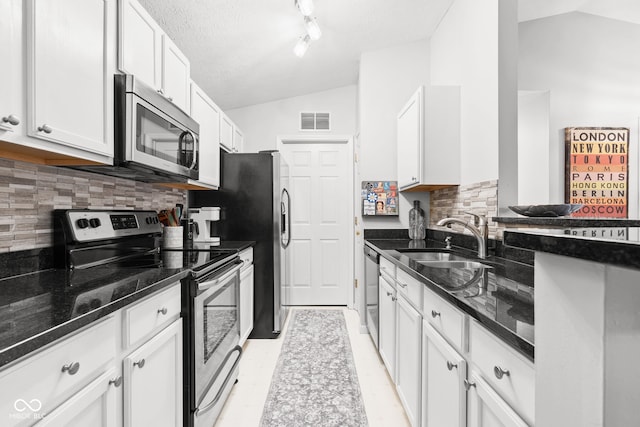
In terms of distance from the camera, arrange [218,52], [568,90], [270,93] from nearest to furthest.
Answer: [568,90]
[218,52]
[270,93]

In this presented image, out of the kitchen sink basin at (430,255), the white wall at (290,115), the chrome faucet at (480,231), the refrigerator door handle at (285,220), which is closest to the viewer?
the chrome faucet at (480,231)

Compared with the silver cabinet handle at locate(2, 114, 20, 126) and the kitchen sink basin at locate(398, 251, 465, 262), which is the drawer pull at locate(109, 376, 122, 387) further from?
the kitchen sink basin at locate(398, 251, 465, 262)

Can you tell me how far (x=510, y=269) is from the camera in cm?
156

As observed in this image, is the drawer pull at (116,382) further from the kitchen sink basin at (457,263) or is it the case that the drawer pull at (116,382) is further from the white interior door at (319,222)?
the white interior door at (319,222)

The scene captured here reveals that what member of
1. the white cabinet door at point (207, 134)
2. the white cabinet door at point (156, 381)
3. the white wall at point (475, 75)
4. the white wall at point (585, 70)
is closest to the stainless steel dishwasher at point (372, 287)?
the white wall at point (475, 75)

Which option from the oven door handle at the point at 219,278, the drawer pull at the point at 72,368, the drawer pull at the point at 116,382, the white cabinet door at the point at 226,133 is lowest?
the drawer pull at the point at 116,382

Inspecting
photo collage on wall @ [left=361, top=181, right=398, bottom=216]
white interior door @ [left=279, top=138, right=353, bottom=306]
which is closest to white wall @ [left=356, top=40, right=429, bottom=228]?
photo collage on wall @ [left=361, top=181, right=398, bottom=216]

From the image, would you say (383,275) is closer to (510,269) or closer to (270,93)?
(510,269)

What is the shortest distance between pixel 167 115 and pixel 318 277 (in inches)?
110

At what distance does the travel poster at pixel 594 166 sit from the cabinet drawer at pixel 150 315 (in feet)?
8.67

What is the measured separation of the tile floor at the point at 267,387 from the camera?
182 cm

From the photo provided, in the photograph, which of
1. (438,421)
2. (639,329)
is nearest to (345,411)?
(438,421)

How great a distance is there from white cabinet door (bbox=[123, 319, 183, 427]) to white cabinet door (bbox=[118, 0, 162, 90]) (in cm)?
122

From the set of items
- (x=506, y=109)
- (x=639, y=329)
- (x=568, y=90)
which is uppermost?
(x=568, y=90)
